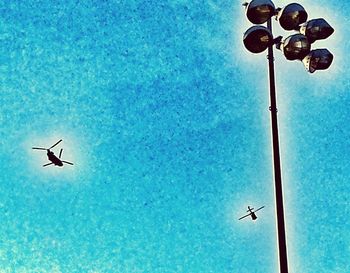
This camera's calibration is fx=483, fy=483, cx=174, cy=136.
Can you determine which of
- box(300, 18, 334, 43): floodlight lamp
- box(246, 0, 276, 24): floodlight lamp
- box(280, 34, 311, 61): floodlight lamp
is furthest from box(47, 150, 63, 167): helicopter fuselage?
box(300, 18, 334, 43): floodlight lamp

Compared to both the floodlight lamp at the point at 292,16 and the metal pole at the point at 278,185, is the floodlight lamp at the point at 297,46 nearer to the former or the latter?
the metal pole at the point at 278,185

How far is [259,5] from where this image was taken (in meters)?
6.57

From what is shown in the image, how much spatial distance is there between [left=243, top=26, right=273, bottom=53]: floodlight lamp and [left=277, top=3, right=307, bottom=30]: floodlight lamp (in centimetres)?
52

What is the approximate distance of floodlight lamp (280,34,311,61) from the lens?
20.8 feet

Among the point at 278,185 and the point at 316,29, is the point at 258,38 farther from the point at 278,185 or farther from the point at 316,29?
the point at 278,185

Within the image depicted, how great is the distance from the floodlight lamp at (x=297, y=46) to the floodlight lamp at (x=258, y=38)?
0.81ft

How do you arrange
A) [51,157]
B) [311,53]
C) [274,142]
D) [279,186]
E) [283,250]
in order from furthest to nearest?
1. [51,157]
2. [311,53]
3. [274,142]
4. [279,186]
5. [283,250]

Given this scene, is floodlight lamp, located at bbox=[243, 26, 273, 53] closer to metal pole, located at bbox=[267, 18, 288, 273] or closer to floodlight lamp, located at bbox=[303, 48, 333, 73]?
metal pole, located at bbox=[267, 18, 288, 273]

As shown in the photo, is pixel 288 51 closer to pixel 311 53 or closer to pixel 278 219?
pixel 311 53

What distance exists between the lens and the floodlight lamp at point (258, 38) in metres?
6.37

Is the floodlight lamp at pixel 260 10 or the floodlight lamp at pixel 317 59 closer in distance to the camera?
the floodlight lamp at pixel 317 59

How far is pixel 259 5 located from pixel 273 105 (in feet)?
4.59

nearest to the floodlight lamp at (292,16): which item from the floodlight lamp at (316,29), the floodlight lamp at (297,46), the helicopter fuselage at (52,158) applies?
the floodlight lamp at (316,29)

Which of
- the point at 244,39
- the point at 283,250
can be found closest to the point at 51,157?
the point at 244,39
